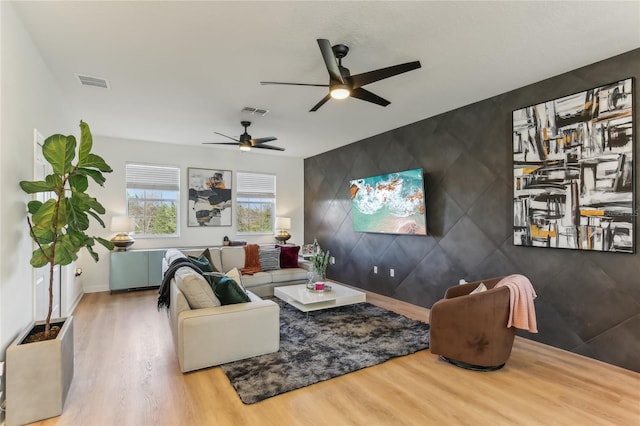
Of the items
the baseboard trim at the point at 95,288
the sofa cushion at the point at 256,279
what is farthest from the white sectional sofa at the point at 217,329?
the baseboard trim at the point at 95,288

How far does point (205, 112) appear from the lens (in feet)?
14.7

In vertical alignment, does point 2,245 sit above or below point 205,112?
below

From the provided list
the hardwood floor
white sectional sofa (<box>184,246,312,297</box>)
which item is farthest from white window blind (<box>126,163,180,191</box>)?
the hardwood floor

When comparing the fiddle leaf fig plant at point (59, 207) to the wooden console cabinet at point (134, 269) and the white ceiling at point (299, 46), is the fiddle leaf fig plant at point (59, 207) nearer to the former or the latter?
the white ceiling at point (299, 46)

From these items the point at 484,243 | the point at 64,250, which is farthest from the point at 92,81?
the point at 484,243

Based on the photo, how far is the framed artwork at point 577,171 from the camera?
2889 millimetres

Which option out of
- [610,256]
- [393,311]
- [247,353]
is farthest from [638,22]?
[247,353]

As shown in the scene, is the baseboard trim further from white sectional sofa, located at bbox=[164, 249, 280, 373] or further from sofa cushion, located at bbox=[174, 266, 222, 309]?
sofa cushion, located at bbox=[174, 266, 222, 309]

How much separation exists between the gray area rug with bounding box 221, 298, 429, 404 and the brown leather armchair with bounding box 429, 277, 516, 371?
479 millimetres

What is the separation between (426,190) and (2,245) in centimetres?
456

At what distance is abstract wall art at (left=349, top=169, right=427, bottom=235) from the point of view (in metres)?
4.77

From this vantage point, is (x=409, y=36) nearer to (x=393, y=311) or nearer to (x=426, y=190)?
(x=426, y=190)

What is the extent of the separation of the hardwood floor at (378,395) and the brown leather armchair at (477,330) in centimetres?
12

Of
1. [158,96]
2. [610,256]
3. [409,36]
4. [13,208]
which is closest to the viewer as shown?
[13,208]
